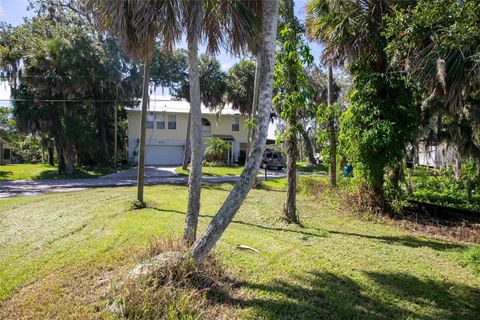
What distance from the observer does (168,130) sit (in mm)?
33312

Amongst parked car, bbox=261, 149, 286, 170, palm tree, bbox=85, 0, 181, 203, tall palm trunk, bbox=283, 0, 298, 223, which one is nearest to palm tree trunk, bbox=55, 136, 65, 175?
parked car, bbox=261, 149, 286, 170

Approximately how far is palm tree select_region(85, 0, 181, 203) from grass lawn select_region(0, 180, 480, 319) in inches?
129

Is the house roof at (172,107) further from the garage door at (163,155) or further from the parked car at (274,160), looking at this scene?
the parked car at (274,160)

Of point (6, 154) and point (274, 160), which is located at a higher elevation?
point (274, 160)

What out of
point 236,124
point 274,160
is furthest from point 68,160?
point 236,124

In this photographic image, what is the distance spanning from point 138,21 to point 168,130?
2900 cm

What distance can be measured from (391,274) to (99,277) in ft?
14.6

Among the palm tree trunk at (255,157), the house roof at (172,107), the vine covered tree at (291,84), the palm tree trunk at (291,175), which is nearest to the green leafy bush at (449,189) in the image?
the palm tree trunk at (291,175)

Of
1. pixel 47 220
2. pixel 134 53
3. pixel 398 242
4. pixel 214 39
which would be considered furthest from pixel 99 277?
pixel 398 242

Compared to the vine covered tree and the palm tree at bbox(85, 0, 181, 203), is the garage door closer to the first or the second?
the vine covered tree

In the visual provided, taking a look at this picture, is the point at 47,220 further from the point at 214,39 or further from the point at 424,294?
the point at 424,294

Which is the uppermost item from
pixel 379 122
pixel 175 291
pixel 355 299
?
pixel 379 122

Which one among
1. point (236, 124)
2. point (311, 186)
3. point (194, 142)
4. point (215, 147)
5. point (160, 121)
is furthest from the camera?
point (236, 124)

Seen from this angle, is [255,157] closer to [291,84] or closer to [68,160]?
[291,84]
